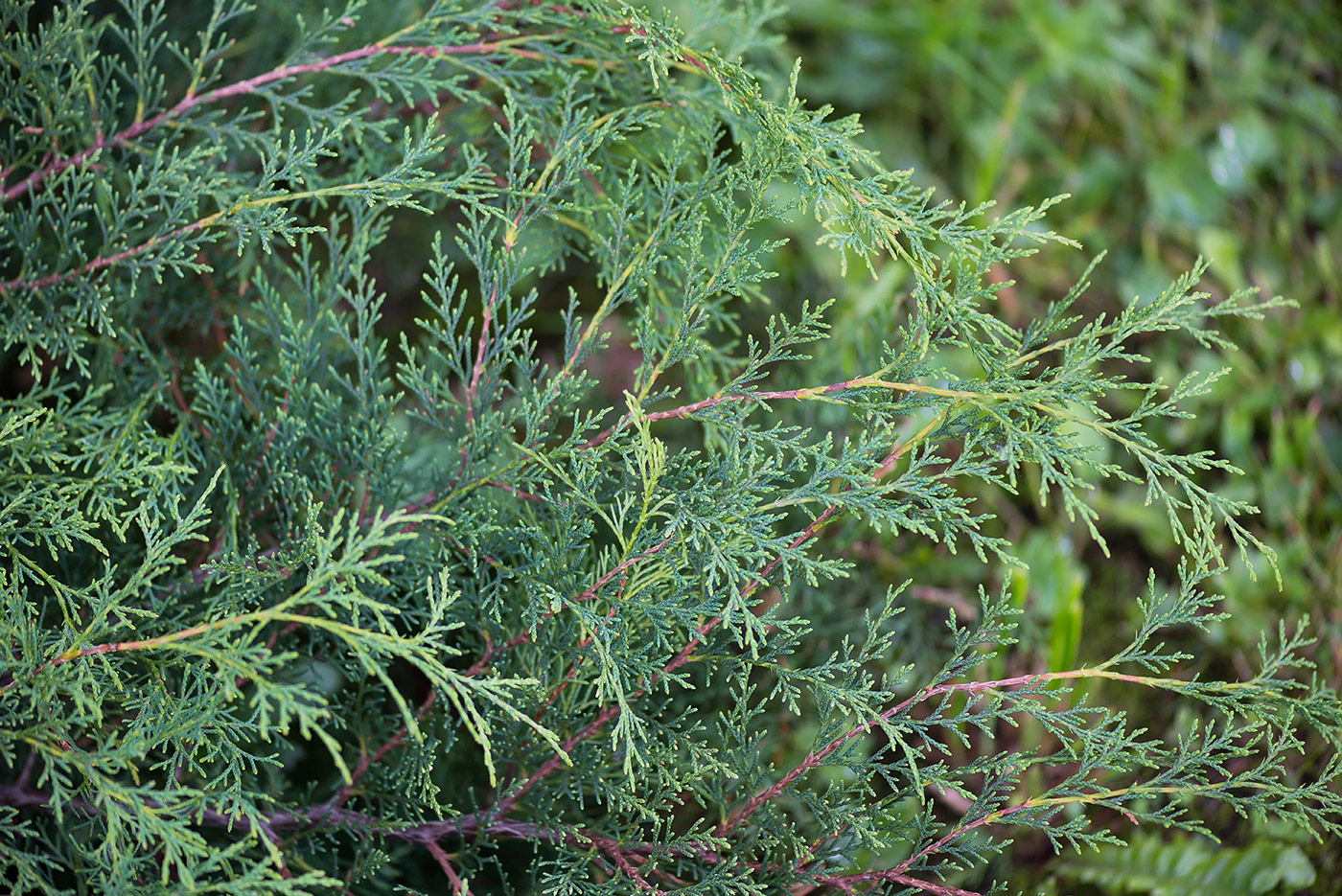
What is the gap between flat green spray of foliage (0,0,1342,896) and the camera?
1021 millimetres

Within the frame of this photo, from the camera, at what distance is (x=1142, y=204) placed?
8.61ft

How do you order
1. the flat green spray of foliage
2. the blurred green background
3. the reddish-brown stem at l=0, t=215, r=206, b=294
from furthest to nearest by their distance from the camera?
the blurred green background
the reddish-brown stem at l=0, t=215, r=206, b=294
the flat green spray of foliage

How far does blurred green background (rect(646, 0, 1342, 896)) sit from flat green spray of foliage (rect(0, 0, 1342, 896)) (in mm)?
670

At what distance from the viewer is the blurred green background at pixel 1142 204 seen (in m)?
2.01

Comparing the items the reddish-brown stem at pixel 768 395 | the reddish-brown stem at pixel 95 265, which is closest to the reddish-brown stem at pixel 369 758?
the reddish-brown stem at pixel 768 395

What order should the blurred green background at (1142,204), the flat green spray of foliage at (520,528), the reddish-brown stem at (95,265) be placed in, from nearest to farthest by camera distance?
1. the flat green spray of foliage at (520,528)
2. the reddish-brown stem at (95,265)
3. the blurred green background at (1142,204)

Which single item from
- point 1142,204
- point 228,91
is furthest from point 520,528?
point 1142,204

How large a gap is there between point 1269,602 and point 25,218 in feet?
7.81

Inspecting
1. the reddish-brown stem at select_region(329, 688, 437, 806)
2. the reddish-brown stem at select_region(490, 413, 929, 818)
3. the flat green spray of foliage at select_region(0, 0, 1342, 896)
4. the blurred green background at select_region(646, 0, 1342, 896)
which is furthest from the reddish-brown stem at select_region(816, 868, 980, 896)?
the blurred green background at select_region(646, 0, 1342, 896)

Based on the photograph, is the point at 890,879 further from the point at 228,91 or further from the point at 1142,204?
the point at 1142,204

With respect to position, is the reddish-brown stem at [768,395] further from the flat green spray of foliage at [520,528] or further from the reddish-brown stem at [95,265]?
the reddish-brown stem at [95,265]

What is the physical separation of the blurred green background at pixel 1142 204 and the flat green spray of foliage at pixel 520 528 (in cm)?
67

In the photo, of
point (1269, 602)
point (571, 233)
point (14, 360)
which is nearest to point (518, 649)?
point (571, 233)

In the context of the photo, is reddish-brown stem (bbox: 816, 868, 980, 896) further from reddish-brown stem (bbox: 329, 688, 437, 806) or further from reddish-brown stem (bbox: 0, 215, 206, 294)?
reddish-brown stem (bbox: 0, 215, 206, 294)
